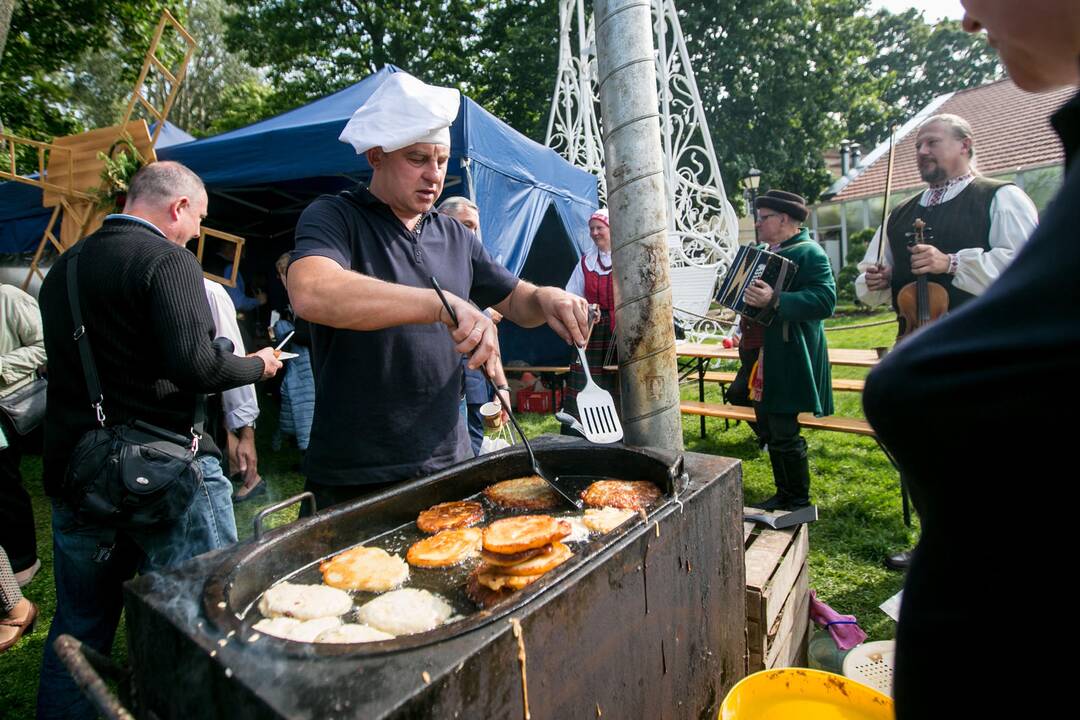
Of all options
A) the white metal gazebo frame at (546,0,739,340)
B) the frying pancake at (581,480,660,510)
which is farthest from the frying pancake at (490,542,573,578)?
the white metal gazebo frame at (546,0,739,340)

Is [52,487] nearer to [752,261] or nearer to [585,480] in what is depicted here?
[585,480]

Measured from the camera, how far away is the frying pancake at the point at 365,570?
4.94 ft

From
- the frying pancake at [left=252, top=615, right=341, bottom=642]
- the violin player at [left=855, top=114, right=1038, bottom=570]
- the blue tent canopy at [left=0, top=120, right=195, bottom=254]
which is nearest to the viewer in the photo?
the frying pancake at [left=252, top=615, right=341, bottom=642]

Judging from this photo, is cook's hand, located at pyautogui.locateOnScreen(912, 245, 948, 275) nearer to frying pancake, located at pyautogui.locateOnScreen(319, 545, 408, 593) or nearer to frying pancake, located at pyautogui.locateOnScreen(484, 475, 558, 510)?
frying pancake, located at pyautogui.locateOnScreen(484, 475, 558, 510)

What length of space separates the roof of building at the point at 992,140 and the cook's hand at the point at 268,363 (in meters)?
19.2

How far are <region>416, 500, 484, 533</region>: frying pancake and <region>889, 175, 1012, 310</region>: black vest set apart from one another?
302cm

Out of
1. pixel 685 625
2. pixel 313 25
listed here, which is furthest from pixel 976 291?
pixel 313 25

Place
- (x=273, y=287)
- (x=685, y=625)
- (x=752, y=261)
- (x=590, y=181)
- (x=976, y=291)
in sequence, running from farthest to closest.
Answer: (x=273, y=287) → (x=590, y=181) → (x=752, y=261) → (x=976, y=291) → (x=685, y=625)

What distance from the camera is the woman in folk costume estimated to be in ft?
18.3

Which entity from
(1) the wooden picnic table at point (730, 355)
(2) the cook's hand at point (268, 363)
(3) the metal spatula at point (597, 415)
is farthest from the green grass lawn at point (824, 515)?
(2) the cook's hand at point (268, 363)

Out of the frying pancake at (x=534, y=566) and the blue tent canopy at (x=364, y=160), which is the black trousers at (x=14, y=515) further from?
the frying pancake at (x=534, y=566)

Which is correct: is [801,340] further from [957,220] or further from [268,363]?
[268,363]

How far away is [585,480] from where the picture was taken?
2.19 m

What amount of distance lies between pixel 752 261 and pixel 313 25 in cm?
2147
